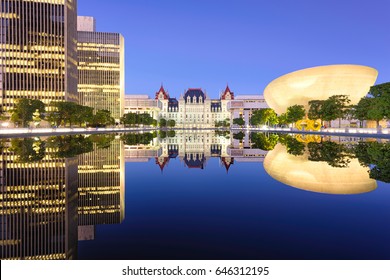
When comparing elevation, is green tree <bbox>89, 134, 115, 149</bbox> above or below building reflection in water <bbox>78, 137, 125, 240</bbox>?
above

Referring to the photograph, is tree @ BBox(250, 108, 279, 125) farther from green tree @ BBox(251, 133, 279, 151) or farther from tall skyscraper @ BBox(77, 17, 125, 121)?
tall skyscraper @ BBox(77, 17, 125, 121)

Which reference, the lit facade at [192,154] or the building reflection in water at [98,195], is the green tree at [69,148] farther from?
the building reflection in water at [98,195]

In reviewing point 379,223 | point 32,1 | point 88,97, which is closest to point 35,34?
point 32,1

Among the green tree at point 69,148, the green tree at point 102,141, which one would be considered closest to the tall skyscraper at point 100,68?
the green tree at point 102,141

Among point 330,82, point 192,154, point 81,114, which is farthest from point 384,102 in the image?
point 81,114

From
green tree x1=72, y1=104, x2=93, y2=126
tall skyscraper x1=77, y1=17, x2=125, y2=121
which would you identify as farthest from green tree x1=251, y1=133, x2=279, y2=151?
tall skyscraper x1=77, y1=17, x2=125, y2=121

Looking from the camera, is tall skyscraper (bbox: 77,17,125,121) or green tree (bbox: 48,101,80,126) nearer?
green tree (bbox: 48,101,80,126)
